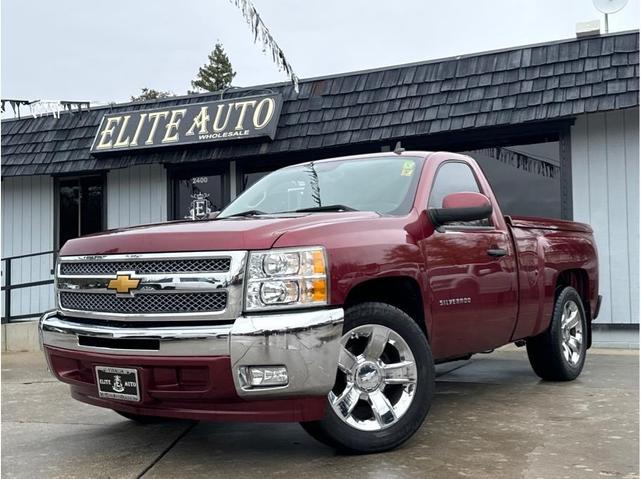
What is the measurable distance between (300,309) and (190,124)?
8062 millimetres

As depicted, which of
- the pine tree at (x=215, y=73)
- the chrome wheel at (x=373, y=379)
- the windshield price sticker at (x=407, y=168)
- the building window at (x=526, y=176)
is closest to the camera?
the chrome wheel at (x=373, y=379)

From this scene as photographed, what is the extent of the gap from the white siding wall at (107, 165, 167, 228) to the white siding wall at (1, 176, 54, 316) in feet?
4.20

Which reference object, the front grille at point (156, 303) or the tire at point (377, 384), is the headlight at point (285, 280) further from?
the tire at point (377, 384)

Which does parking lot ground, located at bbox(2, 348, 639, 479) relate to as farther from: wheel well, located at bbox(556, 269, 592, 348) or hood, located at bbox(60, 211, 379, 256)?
hood, located at bbox(60, 211, 379, 256)

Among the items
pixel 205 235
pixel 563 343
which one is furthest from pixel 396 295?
pixel 563 343

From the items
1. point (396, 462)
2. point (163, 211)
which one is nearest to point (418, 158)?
point (396, 462)

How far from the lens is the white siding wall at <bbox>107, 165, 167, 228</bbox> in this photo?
39.9 ft

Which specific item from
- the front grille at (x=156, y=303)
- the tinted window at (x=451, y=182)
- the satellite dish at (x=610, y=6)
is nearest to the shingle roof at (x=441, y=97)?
the satellite dish at (x=610, y=6)

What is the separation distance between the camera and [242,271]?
136 inches

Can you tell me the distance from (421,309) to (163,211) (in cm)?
855

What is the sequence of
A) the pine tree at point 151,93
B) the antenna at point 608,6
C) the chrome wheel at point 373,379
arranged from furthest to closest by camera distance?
the pine tree at point 151,93, the antenna at point 608,6, the chrome wheel at point 373,379

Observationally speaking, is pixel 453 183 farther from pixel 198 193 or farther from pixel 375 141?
pixel 198 193

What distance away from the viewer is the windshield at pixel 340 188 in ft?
15.0

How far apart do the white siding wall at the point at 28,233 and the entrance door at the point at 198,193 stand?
256 centimetres
